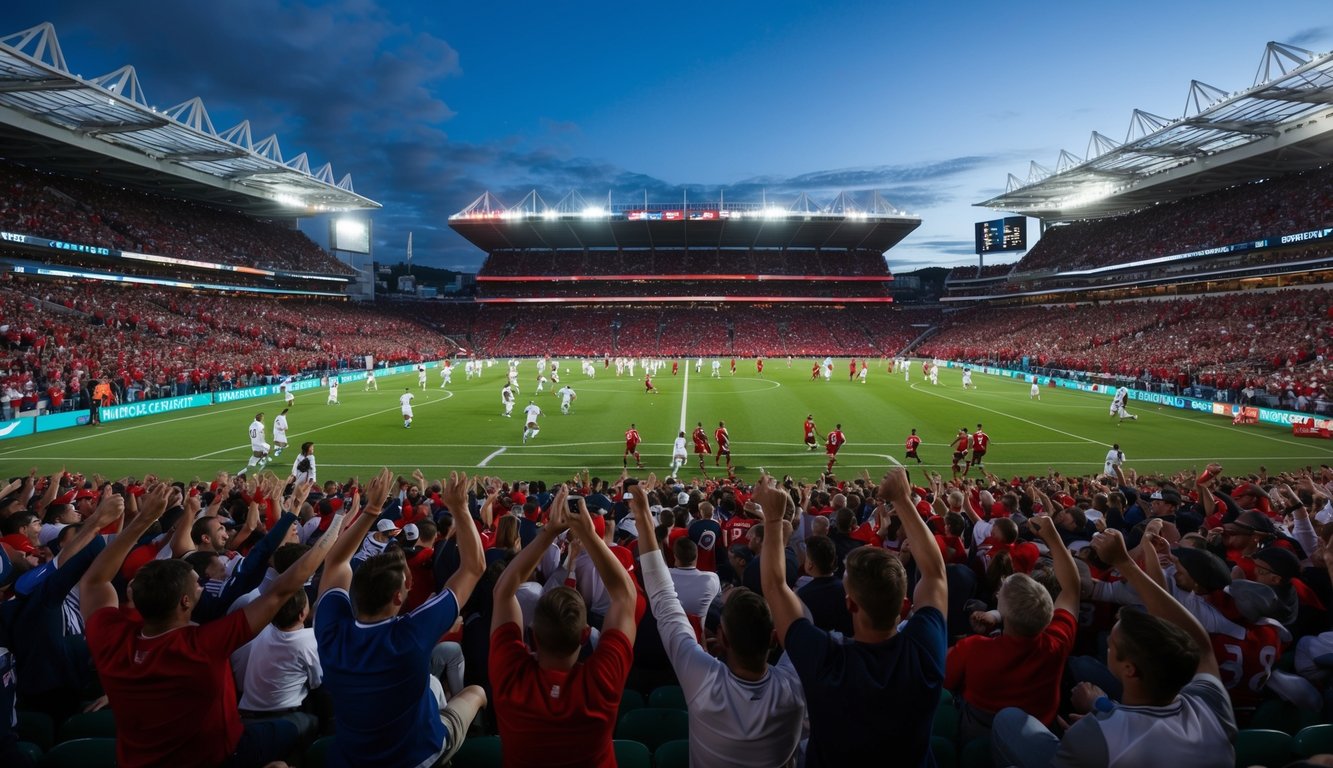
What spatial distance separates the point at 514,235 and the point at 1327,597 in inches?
3663

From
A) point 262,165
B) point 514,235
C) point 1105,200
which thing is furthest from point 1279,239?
point 514,235

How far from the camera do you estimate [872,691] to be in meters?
2.64

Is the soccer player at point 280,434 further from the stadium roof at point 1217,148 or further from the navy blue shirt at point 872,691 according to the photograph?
the stadium roof at point 1217,148

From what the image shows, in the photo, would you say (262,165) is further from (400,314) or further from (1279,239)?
(1279,239)

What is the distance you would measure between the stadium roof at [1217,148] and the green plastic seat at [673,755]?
1778 inches

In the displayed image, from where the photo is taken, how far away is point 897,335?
89.8m

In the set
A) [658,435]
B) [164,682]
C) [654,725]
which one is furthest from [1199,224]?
[164,682]

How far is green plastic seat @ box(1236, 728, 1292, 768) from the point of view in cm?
351

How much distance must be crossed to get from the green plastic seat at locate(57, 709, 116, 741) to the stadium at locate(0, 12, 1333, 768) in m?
0.03

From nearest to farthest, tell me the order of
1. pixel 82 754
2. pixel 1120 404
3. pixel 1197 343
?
pixel 82 754, pixel 1120 404, pixel 1197 343

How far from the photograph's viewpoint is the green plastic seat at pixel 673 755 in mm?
3508

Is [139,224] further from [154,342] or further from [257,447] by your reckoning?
[257,447]

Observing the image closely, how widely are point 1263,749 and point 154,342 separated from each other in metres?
53.6

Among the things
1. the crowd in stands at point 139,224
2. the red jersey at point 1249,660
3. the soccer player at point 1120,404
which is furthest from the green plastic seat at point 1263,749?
the crowd in stands at point 139,224
